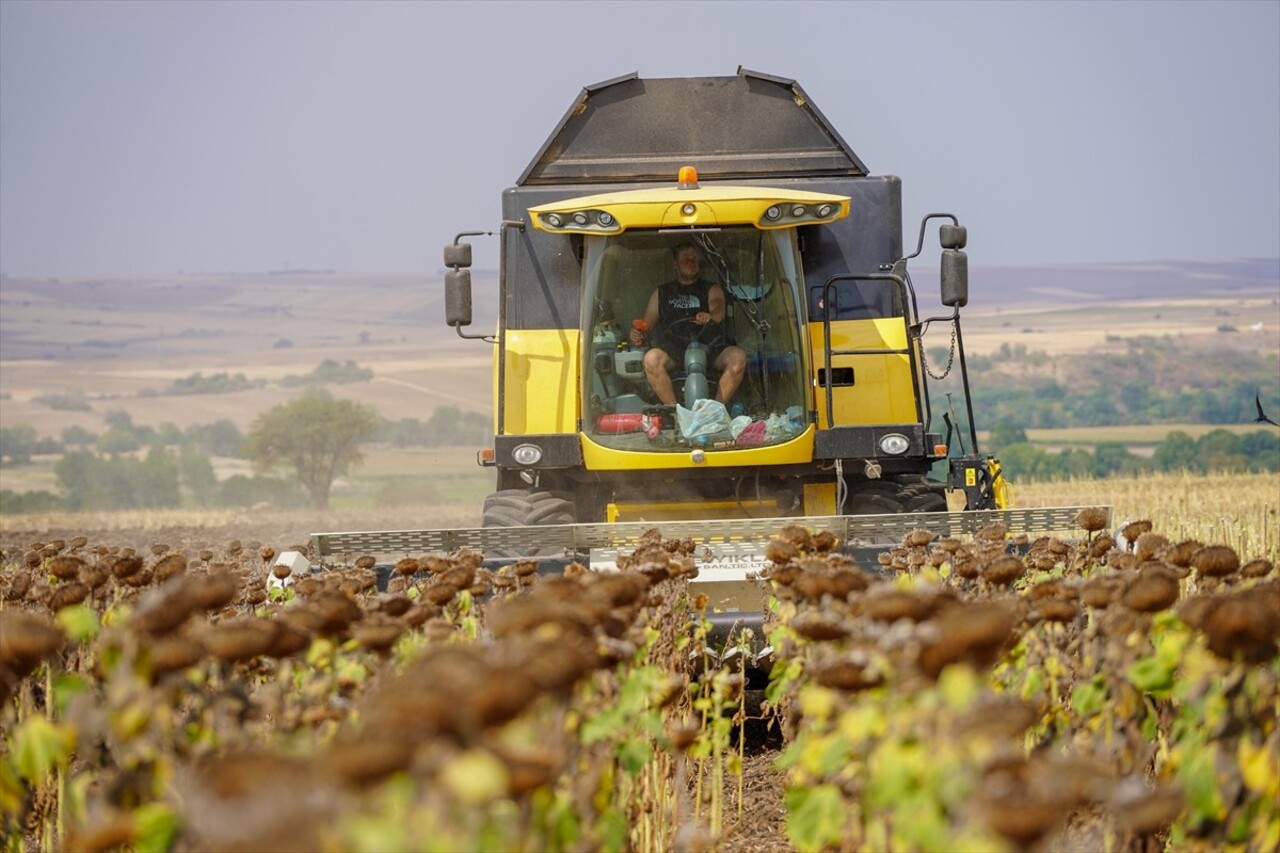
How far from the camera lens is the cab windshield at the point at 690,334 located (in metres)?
10.0

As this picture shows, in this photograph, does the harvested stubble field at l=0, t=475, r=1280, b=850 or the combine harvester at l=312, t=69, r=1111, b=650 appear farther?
the combine harvester at l=312, t=69, r=1111, b=650

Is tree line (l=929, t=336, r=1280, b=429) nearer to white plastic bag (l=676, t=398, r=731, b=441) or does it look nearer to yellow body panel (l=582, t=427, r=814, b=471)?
yellow body panel (l=582, t=427, r=814, b=471)

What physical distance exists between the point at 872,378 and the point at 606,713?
7039 mm

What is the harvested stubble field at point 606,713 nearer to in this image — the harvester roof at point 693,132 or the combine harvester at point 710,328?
the combine harvester at point 710,328

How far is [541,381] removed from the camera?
10547mm

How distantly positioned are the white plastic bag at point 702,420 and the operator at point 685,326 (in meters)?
0.12

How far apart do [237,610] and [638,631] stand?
8.67 ft

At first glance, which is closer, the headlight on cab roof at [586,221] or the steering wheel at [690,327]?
the headlight on cab roof at [586,221]

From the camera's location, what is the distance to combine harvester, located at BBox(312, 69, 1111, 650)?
993cm

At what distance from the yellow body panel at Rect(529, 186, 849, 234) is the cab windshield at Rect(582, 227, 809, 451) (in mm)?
149

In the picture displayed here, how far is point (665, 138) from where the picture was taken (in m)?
11.4

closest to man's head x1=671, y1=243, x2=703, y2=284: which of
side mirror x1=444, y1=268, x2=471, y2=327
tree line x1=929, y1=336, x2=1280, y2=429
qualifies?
side mirror x1=444, y1=268, x2=471, y2=327

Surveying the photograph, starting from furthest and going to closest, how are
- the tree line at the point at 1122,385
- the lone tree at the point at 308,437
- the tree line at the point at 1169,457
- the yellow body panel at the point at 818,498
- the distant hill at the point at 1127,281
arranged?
the distant hill at the point at 1127,281, the tree line at the point at 1122,385, the lone tree at the point at 308,437, the tree line at the point at 1169,457, the yellow body panel at the point at 818,498

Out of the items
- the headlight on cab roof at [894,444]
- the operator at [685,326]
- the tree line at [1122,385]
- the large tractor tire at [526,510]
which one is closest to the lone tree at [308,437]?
the tree line at [1122,385]
